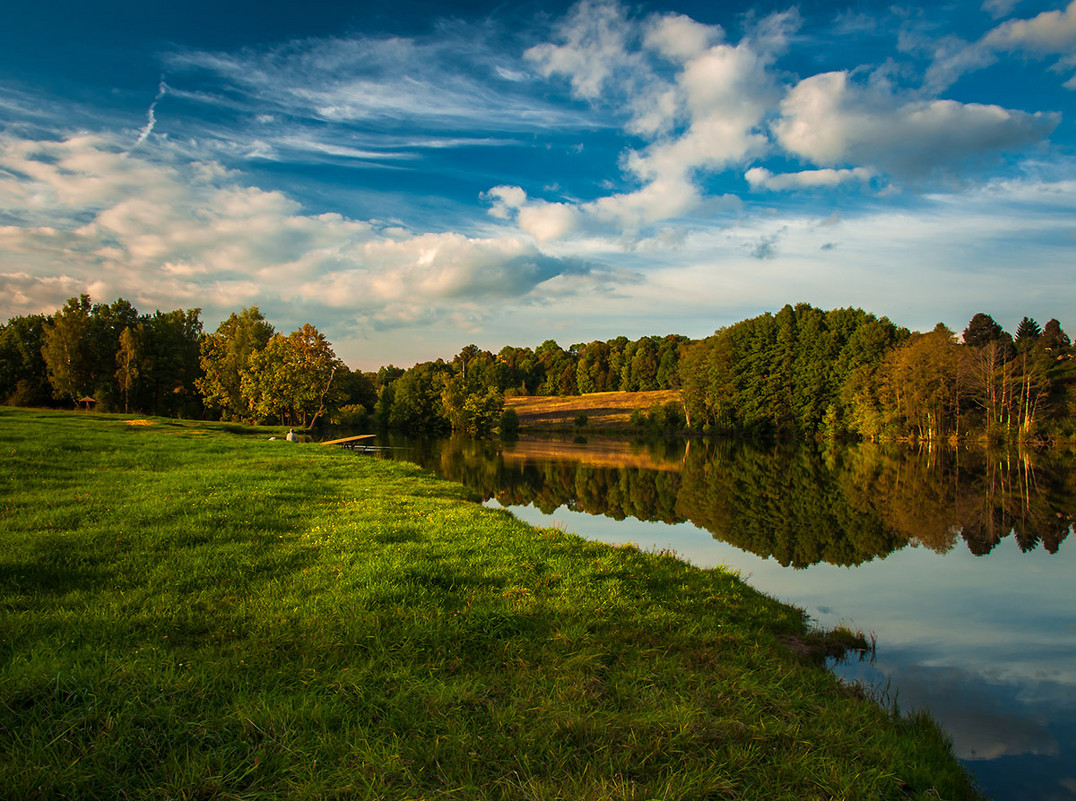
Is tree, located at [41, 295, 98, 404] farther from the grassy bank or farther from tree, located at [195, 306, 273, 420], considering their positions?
the grassy bank

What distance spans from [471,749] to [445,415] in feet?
227

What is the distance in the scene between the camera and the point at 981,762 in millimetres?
5504

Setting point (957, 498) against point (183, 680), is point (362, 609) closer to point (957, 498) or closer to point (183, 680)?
point (183, 680)

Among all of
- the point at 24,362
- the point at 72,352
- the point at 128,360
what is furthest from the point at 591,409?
the point at 24,362

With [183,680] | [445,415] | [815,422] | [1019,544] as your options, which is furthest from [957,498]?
[445,415]

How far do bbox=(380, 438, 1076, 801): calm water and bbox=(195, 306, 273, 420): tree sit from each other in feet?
101

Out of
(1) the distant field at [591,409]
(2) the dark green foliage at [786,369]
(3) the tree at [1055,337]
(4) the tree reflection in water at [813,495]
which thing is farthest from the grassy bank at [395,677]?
(3) the tree at [1055,337]

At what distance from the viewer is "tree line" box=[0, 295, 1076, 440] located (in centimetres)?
5272

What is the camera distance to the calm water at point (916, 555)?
6531mm

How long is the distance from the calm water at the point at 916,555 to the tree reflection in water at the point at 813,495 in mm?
102

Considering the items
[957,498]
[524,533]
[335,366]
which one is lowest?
[957,498]

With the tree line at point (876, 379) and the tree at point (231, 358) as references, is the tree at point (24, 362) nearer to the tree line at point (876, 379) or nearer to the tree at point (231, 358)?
the tree at point (231, 358)

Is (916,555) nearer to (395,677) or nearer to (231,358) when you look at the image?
(395,677)

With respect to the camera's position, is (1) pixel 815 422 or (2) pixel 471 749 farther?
(1) pixel 815 422
